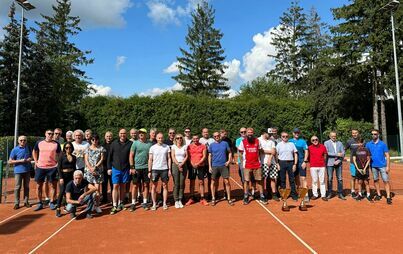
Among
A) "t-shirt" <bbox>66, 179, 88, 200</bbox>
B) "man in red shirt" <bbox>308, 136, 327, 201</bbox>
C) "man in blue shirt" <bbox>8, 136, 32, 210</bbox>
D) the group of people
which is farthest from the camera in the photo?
"man in red shirt" <bbox>308, 136, 327, 201</bbox>

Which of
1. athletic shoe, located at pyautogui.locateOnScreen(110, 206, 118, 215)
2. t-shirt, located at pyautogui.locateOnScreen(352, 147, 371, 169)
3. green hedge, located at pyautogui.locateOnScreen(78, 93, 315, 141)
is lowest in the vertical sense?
athletic shoe, located at pyautogui.locateOnScreen(110, 206, 118, 215)

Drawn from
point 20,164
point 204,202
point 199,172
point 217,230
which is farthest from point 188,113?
point 217,230

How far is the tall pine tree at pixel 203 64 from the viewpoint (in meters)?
43.2

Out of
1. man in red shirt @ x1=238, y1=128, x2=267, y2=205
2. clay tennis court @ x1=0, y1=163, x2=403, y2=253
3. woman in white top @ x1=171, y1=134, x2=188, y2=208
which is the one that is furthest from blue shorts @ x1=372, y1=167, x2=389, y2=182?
woman in white top @ x1=171, y1=134, x2=188, y2=208

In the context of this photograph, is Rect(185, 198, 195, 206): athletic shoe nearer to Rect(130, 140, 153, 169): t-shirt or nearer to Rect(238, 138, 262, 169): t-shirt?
Rect(130, 140, 153, 169): t-shirt

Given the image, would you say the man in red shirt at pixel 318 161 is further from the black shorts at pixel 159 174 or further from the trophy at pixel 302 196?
the black shorts at pixel 159 174

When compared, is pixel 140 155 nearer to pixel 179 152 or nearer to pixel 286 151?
pixel 179 152

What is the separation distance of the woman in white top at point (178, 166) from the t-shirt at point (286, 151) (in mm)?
2372

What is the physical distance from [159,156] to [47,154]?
2621 millimetres

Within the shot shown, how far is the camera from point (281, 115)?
2703 cm

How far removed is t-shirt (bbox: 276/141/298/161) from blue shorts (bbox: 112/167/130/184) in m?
3.75

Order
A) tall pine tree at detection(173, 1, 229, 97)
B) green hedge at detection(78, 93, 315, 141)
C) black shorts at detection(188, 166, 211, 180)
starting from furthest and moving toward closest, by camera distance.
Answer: tall pine tree at detection(173, 1, 229, 97), green hedge at detection(78, 93, 315, 141), black shorts at detection(188, 166, 211, 180)

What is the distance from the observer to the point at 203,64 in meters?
43.1

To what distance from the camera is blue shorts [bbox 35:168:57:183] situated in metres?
7.89
